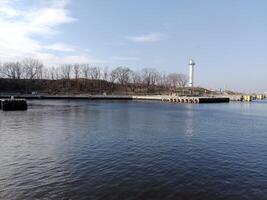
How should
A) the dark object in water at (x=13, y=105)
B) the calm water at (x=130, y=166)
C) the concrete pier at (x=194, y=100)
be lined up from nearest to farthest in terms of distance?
1. the calm water at (x=130, y=166)
2. the dark object in water at (x=13, y=105)
3. the concrete pier at (x=194, y=100)

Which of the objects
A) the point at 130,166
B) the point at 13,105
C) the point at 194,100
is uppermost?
the point at 13,105

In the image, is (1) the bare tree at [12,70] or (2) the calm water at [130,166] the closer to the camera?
(2) the calm water at [130,166]

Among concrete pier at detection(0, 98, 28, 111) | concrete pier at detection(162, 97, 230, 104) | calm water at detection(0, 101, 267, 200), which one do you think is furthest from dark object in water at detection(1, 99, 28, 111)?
concrete pier at detection(162, 97, 230, 104)

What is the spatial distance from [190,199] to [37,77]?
6998 inches

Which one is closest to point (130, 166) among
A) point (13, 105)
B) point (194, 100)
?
point (13, 105)

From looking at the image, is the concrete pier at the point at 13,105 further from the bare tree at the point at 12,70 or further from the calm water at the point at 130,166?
the bare tree at the point at 12,70

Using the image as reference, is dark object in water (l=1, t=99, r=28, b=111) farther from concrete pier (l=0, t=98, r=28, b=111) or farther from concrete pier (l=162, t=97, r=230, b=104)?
concrete pier (l=162, t=97, r=230, b=104)

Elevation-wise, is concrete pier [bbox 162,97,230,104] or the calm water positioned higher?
concrete pier [bbox 162,97,230,104]

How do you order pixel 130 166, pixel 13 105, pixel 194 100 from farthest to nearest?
pixel 194 100
pixel 13 105
pixel 130 166

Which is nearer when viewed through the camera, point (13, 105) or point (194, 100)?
point (13, 105)

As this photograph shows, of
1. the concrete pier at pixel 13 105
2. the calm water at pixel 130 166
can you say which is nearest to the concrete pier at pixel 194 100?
the concrete pier at pixel 13 105

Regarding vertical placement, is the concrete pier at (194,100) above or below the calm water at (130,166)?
above

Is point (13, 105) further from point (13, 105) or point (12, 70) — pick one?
point (12, 70)

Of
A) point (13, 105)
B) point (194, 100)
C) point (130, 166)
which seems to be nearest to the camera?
point (130, 166)
